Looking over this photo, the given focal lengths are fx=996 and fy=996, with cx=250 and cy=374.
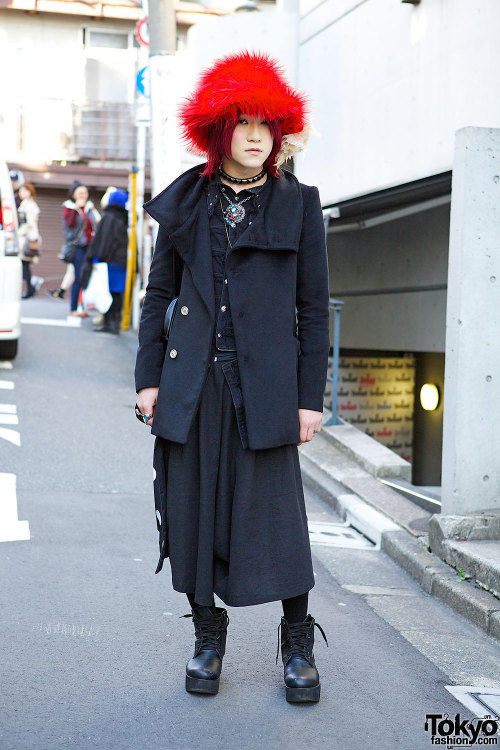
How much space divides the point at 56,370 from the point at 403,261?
13.9ft

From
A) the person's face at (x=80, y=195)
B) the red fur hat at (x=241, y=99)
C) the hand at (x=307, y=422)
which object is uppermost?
the person's face at (x=80, y=195)

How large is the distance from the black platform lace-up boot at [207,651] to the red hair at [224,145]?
152cm

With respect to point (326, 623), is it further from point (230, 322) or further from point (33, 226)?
point (33, 226)

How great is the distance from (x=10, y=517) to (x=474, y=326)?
279 cm

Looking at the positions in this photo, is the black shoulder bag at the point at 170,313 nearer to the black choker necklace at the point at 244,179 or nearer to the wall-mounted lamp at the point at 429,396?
the black choker necklace at the point at 244,179

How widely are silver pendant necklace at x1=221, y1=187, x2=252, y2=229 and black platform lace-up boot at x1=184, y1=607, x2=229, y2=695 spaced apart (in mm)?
1332

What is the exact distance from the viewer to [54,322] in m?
15.0

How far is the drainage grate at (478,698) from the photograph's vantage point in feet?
11.3

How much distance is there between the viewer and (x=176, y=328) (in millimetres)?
3336

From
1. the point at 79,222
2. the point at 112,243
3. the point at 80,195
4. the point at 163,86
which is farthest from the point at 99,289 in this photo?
the point at 163,86

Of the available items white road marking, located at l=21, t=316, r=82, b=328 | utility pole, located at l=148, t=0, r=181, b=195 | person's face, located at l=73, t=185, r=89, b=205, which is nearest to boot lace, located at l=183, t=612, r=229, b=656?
utility pole, located at l=148, t=0, r=181, b=195

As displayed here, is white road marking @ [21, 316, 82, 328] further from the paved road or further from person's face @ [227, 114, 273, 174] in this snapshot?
person's face @ [227, 114, 273, 174]

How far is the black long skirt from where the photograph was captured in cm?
328

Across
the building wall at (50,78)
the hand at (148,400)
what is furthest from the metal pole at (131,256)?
the building wall at (50,78)
